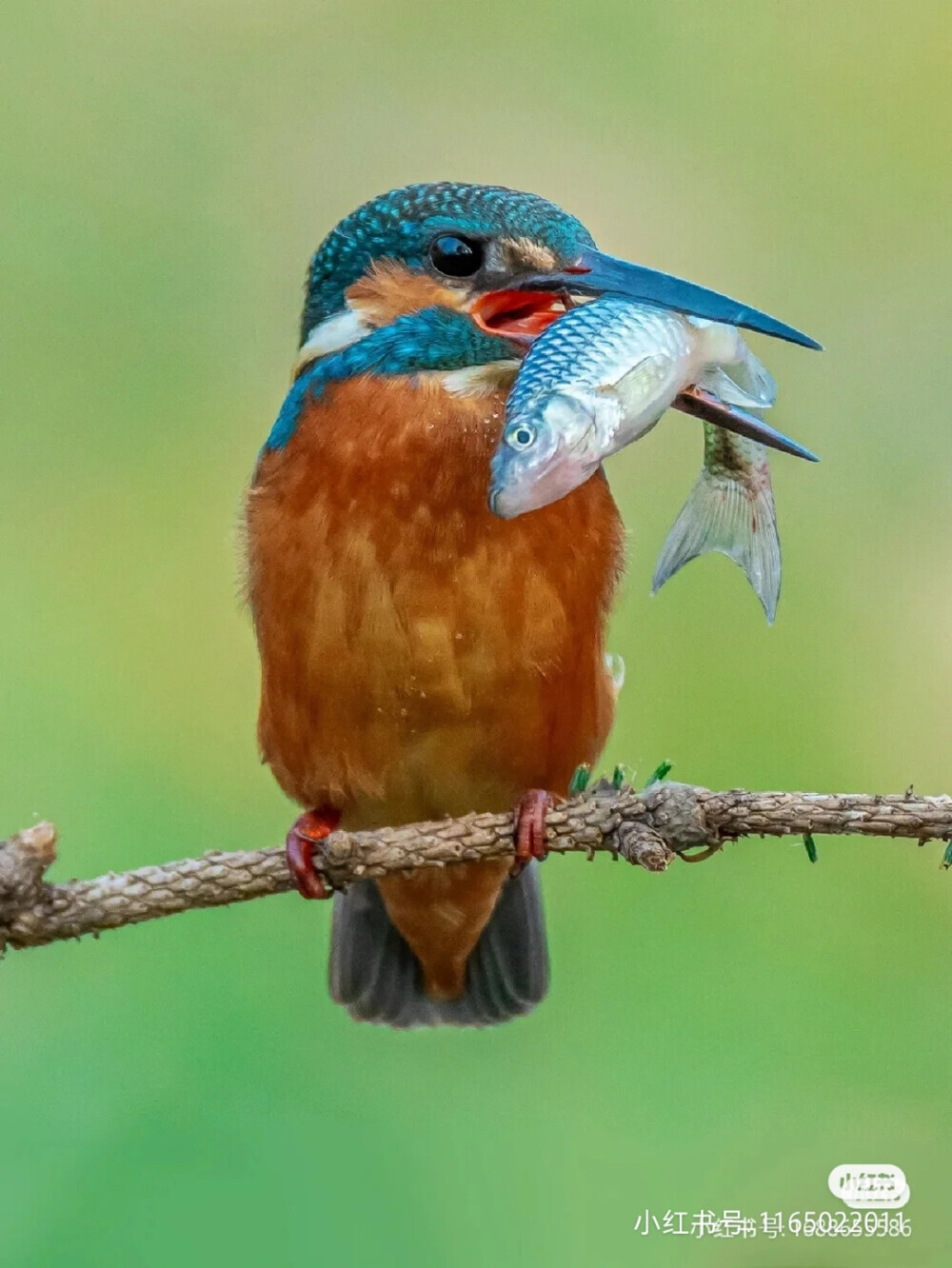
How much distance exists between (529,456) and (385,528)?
561 millimetres

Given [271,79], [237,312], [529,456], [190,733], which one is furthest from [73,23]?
[529,456]

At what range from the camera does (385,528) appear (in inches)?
85.0

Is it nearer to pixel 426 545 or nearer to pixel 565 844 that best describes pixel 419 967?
pixel 426 545

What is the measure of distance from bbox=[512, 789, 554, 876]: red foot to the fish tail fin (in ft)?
2.24

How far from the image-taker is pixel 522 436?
1.64 meters

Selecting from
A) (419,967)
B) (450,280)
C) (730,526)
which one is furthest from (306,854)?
(419,967)

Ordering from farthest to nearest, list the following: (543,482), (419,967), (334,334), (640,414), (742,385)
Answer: (419,967), (334,334), (742,385), (640,414), (543,482)

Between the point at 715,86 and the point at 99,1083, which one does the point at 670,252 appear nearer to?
the point at 715,86

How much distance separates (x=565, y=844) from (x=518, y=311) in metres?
0.73

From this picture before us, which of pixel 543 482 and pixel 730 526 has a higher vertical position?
pixel 730 526

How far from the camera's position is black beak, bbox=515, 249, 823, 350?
185 cm

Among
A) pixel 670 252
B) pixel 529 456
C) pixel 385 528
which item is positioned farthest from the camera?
pixel 670 252

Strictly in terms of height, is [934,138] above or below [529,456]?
above

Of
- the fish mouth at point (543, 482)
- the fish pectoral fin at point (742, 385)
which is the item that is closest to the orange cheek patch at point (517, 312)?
the fish pectoral fin at point (742, 385)
